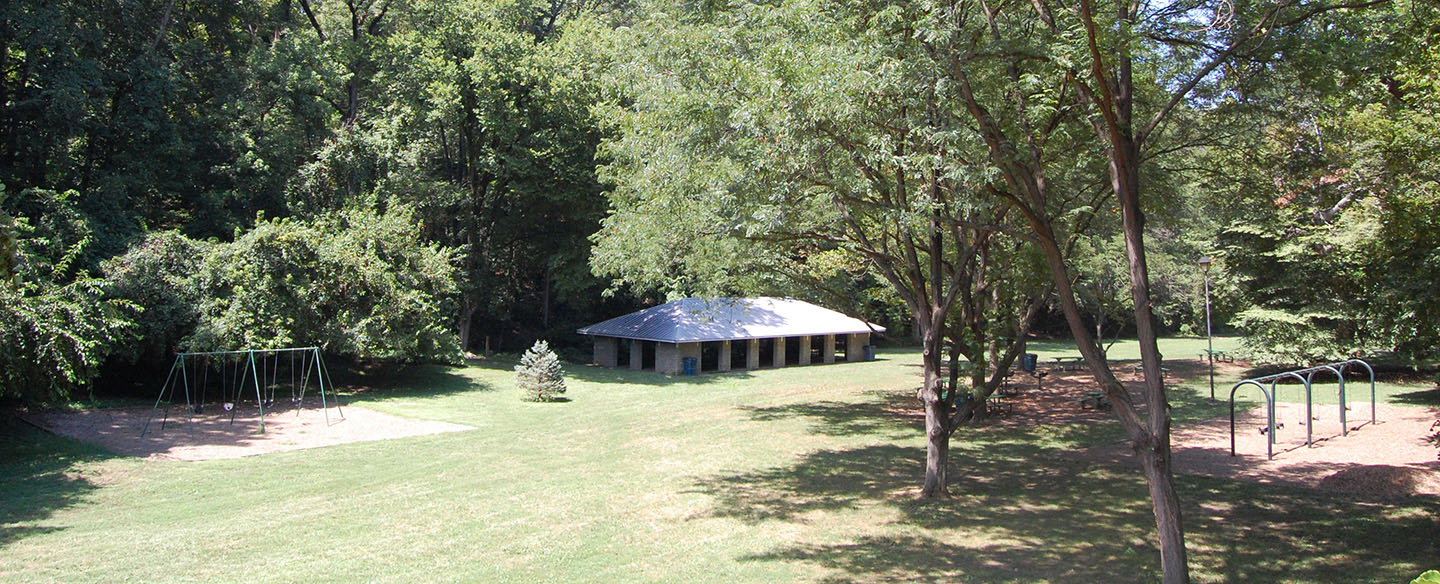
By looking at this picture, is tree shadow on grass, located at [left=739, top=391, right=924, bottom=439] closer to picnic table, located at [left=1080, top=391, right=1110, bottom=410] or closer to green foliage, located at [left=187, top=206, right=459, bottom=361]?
picnic table, located at [left=1080, top=391, right=1110, bottom=410]

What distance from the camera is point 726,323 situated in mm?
31562

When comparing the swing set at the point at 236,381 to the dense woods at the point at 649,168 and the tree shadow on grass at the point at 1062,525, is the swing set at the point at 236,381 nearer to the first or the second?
the dense woods at the point at 649,168

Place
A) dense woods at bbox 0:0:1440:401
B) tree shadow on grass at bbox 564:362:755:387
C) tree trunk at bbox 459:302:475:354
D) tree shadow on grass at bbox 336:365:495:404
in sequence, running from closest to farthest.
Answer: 1. dense woods at bbox 0:0:1440:401
2. tree shadow on grass at bbox 336:365:495:404
3. tree shadow on grass at bbox 564:362:755:387
4. tree trunk at bbox 459:302:475:354

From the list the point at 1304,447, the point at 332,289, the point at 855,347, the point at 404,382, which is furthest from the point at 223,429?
the point at 855,347

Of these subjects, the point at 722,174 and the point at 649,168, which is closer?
the point at 722,174

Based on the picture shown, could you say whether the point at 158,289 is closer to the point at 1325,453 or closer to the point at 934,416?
the point at 934,416

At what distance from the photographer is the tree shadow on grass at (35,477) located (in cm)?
1032

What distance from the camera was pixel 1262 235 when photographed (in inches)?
879

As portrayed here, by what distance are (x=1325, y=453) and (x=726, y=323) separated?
67.4 ft

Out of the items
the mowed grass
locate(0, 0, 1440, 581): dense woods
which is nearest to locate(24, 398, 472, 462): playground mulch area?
the mowed grass

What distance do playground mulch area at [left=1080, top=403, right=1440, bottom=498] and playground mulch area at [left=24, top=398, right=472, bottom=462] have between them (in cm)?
1415

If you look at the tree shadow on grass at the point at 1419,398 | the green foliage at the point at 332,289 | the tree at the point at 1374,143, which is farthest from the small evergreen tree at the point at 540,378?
the tree shadow on grass at the point at 1419,398

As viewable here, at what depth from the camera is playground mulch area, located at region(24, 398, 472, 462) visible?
15.4 meters

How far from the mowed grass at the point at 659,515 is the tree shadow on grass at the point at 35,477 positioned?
0.07 m
